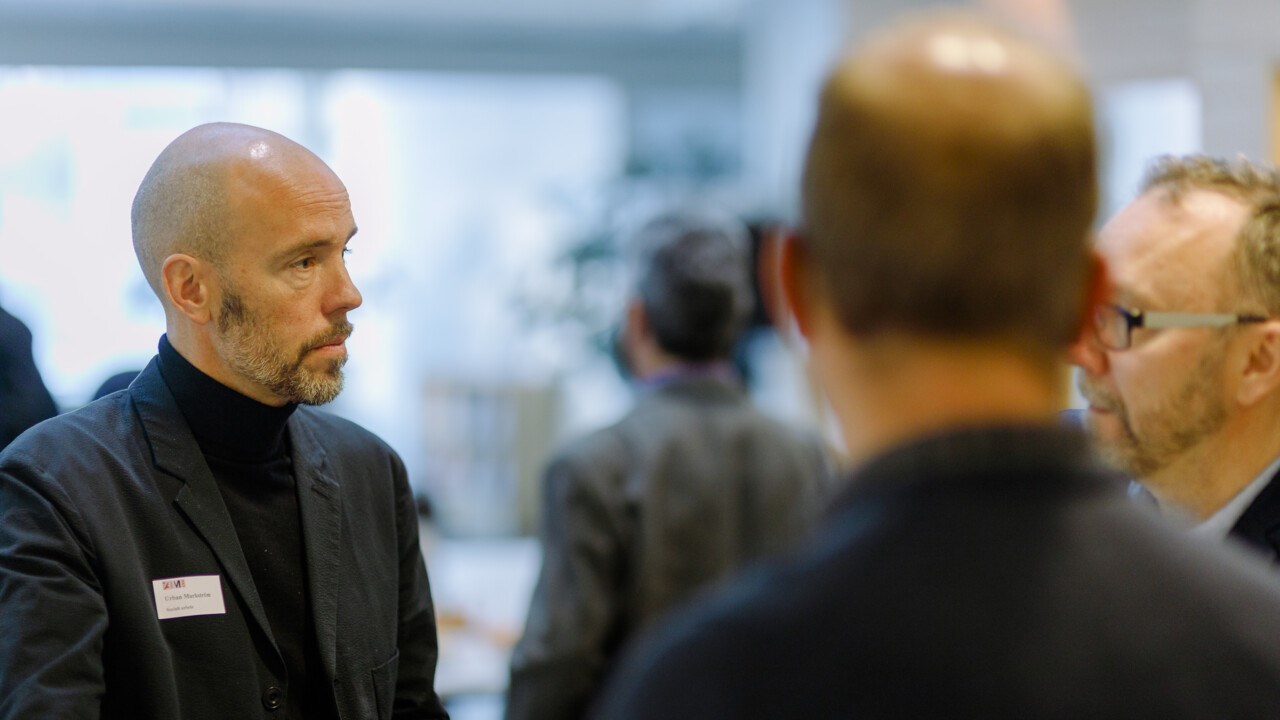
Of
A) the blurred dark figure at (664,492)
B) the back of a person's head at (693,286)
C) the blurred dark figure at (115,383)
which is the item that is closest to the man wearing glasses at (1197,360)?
the blurred dark figure at (664,492)

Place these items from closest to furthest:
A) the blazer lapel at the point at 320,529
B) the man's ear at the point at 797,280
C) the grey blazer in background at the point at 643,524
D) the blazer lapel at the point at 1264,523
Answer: the man's ear at the point at 797,280
the blazer lapel at the point at 320,529
the blazer lapel at the point at 1264,523
the grey blazer in background at the point at 643,524

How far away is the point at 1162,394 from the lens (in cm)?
181

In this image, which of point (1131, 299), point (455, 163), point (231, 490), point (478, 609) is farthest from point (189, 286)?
point (455, 163)

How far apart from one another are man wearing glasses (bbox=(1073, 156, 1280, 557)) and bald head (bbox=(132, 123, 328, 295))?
115cm

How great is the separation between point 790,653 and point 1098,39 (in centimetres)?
592

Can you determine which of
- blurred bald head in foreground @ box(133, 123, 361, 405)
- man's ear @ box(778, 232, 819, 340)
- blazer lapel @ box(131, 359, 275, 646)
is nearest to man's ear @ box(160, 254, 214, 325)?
blurred bald head in foreground @ box(133, 123, 361, 405)

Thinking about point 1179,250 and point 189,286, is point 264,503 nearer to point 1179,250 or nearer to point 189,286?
point 189,286

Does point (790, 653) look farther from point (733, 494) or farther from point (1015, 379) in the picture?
point (733, 494)

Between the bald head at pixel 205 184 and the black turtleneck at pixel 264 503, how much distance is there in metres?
0.14

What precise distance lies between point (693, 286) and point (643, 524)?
53 centimetres

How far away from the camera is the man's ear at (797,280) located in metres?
0.79

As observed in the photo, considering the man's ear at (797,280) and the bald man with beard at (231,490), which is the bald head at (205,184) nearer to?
the bald man with beard at (231,490)

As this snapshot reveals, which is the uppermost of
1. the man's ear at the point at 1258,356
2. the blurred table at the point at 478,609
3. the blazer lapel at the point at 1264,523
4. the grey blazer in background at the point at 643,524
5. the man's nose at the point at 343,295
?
the man's nose at the point at 343,295

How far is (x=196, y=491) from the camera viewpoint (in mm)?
1460
